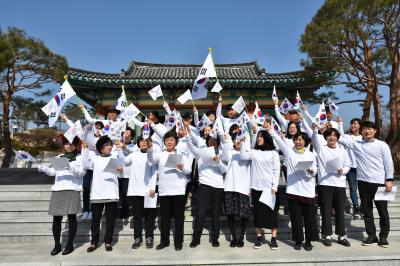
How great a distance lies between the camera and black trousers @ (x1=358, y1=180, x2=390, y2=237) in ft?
16.0

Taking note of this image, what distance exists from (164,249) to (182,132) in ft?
6.77

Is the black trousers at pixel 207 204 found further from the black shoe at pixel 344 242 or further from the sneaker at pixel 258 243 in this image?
the black shoe at pixel 344 242

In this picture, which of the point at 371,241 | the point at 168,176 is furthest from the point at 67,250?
the point at 371,241

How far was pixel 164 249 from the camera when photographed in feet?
15.6

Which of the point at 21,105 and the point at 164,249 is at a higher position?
the point at 21,105

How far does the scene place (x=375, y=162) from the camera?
4.89 metres

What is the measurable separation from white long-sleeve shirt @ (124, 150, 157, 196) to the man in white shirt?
360cm

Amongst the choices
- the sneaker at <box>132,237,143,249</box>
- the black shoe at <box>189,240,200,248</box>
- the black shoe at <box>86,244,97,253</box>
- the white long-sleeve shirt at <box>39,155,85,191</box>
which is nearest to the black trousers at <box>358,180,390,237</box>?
the black shoe at <box>189,240,200,248</box>

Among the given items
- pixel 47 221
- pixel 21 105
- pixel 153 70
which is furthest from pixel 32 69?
pixel 47 221

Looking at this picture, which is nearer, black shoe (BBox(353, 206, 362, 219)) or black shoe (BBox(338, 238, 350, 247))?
black shoe (BBox(338, 238, 350, 247))

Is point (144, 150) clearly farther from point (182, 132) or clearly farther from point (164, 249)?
point (164, 249)

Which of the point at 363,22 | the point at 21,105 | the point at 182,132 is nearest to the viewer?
the point at 182,132

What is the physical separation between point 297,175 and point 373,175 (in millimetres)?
1313

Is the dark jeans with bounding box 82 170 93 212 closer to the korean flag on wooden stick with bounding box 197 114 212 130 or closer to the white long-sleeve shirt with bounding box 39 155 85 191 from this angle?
the white long-sleeve shirt with bounding box 39 155 85 191
